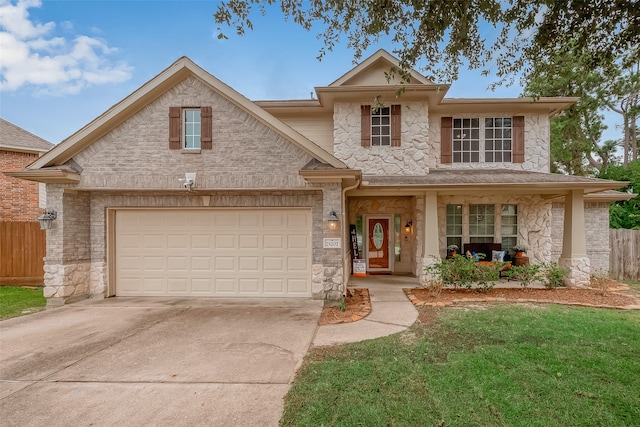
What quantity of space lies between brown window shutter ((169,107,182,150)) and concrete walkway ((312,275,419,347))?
535 cm

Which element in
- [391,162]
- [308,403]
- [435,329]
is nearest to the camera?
[308,403]

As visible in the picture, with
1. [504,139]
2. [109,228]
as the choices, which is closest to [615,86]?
[504,139]

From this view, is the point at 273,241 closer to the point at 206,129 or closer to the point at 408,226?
the point at 206,129

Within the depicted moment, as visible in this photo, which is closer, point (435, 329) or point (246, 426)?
point (246, 426)

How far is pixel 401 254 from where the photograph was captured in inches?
460

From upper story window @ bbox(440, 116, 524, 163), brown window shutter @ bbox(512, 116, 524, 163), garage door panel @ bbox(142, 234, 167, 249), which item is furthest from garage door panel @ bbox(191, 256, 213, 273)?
brown window shutter @ bbox(512, 116, 524, 163)

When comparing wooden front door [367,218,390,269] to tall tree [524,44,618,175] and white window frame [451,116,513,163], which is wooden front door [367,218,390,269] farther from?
tall tree [524,44,618,175]

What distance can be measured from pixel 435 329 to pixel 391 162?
612 centimetres

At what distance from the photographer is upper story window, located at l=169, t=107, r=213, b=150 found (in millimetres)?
7543

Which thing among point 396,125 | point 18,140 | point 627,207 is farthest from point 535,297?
point 18,140

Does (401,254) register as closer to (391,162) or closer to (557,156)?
(391,162)

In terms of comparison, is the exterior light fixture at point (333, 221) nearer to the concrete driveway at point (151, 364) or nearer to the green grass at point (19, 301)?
the concrete driveway at point (151, 364)

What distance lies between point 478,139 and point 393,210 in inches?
146

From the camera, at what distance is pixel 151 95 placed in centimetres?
756
